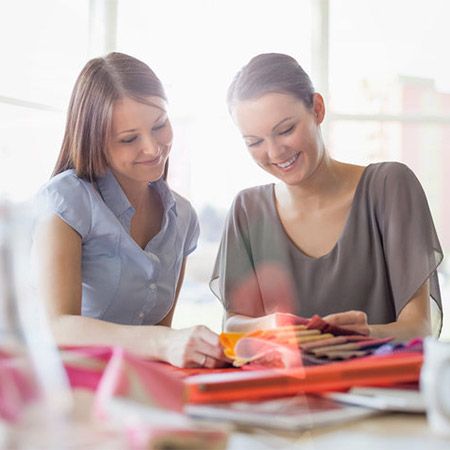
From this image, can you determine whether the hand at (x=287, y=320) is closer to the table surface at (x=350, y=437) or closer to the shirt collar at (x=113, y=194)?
the table surface at (x=350, y=437)

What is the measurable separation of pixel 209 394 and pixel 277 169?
3.20 ft

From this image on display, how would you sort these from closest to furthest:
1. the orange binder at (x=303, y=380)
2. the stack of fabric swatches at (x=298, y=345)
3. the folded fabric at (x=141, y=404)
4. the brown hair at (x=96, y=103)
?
the folded fabric at (x=141, y=404) → the orange binder at (x=303, y=380) → the stack of fabric swatches at (x=298, y=345) → the brown hair at (x=96, y=103)

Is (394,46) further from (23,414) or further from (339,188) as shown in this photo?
(23,414)

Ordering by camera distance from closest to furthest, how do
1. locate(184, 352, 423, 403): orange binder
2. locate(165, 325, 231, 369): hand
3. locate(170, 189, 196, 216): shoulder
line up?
1. locate(184, 352, 423, 403): orange binder
2. locate(165, 325, 231, 369): hand
3. locate(170, 189, 196, 216): shoulder

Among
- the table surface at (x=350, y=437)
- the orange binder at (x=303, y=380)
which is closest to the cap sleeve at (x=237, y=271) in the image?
the orange binder at (x=303, y=380)

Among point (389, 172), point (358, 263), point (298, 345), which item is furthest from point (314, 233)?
point (298, 345)

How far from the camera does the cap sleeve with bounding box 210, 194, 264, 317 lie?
1489 mm

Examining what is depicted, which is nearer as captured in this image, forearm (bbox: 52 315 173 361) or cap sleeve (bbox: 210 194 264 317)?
forearm (bbox: 52 315 173 361)

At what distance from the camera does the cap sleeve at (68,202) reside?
1.23m

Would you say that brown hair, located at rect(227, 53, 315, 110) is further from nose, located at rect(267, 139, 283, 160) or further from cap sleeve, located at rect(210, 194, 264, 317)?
cap sleeve, located at rect(210, 194, 264, 317)

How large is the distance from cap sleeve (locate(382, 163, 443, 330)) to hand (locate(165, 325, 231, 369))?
0.60 meters

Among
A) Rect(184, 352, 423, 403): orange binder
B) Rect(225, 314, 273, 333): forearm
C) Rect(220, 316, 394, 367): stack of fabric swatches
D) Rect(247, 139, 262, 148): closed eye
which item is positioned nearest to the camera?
Rect(184, 352, 423, 403): orange binder

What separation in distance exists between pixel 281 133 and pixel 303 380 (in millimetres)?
891

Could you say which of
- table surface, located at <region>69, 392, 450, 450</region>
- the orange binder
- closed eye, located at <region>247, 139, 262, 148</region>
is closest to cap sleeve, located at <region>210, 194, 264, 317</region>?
closed eye, located at <region>247, 139, 262, 148</region>
